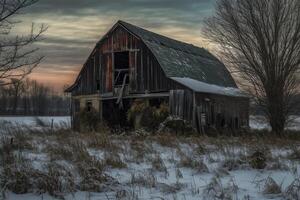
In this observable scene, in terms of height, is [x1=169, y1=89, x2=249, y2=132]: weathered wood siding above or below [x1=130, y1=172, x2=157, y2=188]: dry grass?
above

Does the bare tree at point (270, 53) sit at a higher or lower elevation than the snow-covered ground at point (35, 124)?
higher

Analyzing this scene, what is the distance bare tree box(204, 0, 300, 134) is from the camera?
24.0 metres

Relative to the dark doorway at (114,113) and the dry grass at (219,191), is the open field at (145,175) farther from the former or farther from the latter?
the dark doorway at (114,113)

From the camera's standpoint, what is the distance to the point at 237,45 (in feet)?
80.9

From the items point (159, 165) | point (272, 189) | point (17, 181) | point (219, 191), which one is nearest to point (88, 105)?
point (159, 165)

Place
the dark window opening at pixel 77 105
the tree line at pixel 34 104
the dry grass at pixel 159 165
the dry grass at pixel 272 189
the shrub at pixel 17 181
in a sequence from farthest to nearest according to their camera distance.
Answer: the tree line at pixel 34 104, the dark window opening at pixel 77 105, the dry grass at pixel 159 165, the dry grass at pixel 272 189, the shrub at pixel 17 181

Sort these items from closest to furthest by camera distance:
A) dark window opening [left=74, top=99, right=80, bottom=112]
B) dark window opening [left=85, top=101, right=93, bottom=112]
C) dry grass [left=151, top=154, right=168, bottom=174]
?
1. dry grass [left=151, top=154, right=168, bottom=174]
2. dark window opening [left=85, top=101, right=93, bottom=112]
3. dark window opening [left=74, top=99, right=80, bottom=112]

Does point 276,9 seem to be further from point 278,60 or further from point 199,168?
point 199,168

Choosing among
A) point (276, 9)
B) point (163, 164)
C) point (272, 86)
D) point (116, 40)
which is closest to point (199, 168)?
point (163, 164)

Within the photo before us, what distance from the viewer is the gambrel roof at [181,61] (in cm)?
2706

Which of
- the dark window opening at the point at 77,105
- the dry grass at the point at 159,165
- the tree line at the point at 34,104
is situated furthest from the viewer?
the tree line at the point at 34,104

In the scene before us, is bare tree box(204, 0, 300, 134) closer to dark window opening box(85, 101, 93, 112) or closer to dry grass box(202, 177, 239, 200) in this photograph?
dark window opening box(85, 101, 93, 112)

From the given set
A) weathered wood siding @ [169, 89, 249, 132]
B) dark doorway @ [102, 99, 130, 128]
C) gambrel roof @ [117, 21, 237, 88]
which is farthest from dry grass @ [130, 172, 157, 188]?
dark doorway @ [102, 99, 130, 128]

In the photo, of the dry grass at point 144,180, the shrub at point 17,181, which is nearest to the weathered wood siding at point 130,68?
the dry grass at point 144,180
